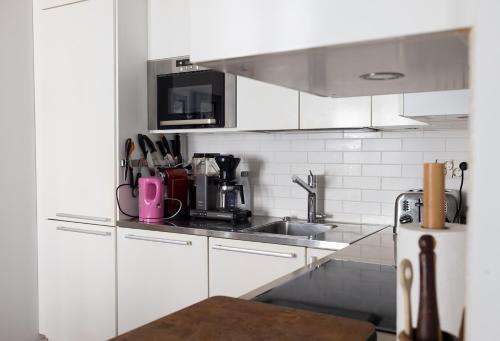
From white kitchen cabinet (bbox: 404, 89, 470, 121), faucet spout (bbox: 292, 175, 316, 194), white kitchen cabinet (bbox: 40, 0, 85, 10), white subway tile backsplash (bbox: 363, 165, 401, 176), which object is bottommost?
faucet spout (bbox: 292, 175, 316, 194)

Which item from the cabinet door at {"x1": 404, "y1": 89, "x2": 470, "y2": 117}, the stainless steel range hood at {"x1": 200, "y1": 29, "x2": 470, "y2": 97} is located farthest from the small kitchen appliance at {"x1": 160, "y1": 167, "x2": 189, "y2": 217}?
the stainless steel range hood at {"x1": 200, "y1": 29, "x2": 470, "y2": 97}

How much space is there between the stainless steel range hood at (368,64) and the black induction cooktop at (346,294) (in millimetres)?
503

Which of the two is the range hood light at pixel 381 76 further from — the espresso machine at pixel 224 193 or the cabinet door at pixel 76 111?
the cabinet door at pixel 76 111

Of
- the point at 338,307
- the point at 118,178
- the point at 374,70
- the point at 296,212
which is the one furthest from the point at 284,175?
the point at 374,70

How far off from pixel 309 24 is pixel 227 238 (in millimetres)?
2020

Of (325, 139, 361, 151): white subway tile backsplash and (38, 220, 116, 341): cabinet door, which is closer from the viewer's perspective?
(325, 139, 361, 151): white subway tile backsplash

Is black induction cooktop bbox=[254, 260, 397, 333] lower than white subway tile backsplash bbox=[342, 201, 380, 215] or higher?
lower

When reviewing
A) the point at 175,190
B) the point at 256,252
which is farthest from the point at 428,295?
the point at 175,190

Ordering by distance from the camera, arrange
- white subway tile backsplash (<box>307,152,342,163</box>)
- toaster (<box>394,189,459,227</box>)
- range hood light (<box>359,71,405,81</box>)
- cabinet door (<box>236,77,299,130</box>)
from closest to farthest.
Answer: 1. range hood light (<box>359,71,405,81</box>)
2. toaster (<box>394,189,459,227</box>)
3. cabinet door (<box>236,77,299,130</box>)
4. white subway tile backsplash (<box>307,152,342,163</box>)

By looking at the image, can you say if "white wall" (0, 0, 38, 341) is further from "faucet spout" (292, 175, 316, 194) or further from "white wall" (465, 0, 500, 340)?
"white wall" (465, 0, 500, 340)

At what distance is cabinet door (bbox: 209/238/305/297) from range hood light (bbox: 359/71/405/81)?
1.62 metres

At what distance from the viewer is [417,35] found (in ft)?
1.74

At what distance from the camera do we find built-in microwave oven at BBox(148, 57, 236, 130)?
9.30 feet

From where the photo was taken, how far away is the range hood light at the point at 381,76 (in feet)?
2.46
